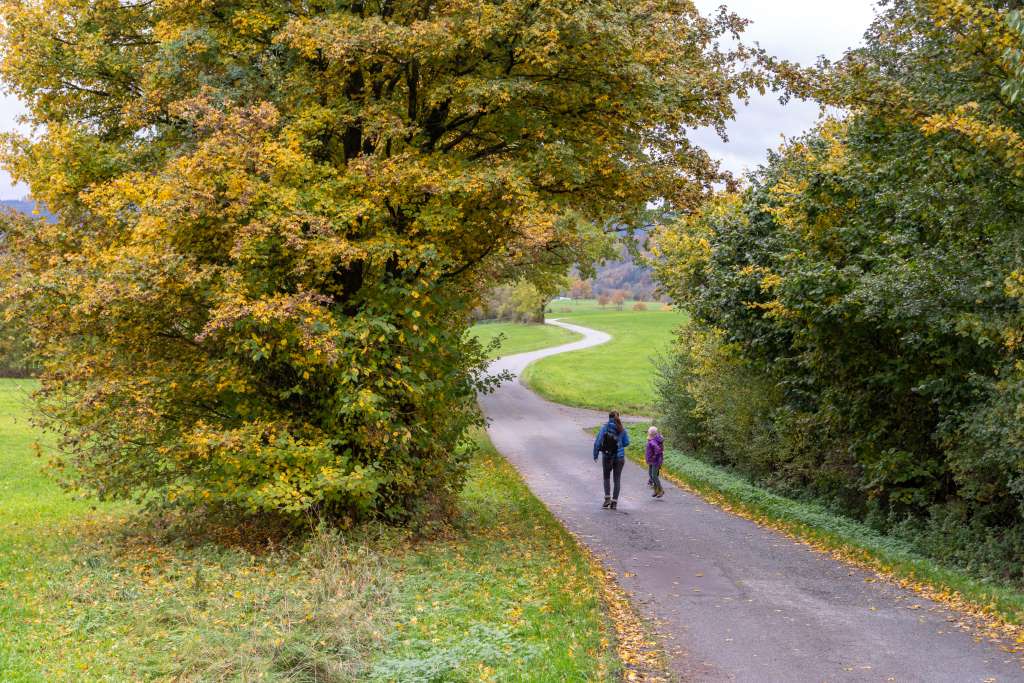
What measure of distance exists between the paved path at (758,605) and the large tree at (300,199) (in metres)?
3.63

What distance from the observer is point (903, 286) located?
475 inches

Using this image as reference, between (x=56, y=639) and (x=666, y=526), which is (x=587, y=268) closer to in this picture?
(x=666, y=526)

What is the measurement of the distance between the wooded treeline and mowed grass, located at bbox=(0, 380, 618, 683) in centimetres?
551

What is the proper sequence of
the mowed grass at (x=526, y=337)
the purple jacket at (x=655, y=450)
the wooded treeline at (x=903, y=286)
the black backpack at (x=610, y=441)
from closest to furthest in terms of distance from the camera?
the wooded treeline at (x=903, y=286) → the black backpack at (x=610, y=441) → the purple jacket at (x=655, y=450) → the mowed grass at (x=526, y=337)

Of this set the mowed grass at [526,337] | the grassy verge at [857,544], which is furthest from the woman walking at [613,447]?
the mowed grass at [526,337]

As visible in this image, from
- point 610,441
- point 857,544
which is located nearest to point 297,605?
point 857,544

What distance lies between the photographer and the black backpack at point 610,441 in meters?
17.5

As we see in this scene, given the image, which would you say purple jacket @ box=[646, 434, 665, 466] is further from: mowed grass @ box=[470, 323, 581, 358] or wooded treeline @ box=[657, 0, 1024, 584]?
mowed grass @ box=[470, 323, 581, 358]

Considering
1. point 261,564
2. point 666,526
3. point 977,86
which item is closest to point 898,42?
point 977,86

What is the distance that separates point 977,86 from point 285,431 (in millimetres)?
9646

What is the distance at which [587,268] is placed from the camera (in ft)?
92.2

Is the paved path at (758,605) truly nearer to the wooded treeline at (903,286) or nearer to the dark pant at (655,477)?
the dark pant at (655,477)

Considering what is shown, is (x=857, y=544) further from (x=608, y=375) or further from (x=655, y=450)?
(x=608, y=375)

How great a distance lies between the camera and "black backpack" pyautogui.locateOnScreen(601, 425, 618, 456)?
17.5m
